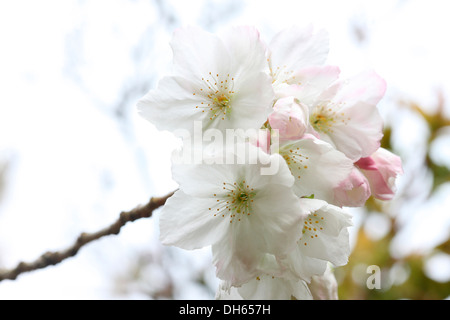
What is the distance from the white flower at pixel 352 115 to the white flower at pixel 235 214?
0.13 m

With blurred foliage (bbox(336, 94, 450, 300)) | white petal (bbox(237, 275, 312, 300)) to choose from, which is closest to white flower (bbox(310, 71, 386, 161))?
white petal (bbox(237, 275, 312, 300))

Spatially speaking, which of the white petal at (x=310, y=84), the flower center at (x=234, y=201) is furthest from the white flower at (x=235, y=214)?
the white petal at (x=310, y=84)

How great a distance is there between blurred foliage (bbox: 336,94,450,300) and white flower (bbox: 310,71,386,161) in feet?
3.44

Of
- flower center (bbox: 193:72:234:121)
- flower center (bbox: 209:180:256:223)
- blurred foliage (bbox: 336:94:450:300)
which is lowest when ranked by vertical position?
blurred foliage (bbox: 336:94:450:300)

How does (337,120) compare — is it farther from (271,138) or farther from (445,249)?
(445,249)

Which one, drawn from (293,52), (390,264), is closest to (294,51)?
(293,52)

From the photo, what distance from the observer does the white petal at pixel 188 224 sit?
59 centimetres

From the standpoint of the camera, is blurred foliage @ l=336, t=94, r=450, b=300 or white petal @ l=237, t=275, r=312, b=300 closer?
white petal @ l=237, t=275, r=312, b=300

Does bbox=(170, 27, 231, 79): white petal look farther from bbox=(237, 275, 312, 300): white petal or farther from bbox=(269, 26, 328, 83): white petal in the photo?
bbox=(237, 275, 312, 300): white petal

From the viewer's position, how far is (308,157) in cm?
59

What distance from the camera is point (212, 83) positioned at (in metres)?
0.64

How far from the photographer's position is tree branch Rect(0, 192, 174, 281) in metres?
0.68

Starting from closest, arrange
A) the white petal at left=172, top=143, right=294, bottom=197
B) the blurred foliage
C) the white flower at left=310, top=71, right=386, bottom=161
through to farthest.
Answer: the white petal at left=172, top=143, right=294, bottom=197, the white flower at left=310, top=71, right=386, bottom=161, the blurred foliage
